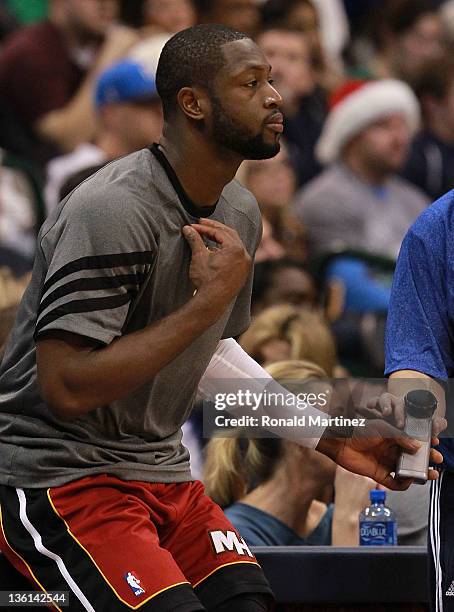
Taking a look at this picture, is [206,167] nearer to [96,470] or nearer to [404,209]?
[96,470]

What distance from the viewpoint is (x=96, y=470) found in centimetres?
266

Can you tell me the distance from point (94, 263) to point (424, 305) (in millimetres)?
757

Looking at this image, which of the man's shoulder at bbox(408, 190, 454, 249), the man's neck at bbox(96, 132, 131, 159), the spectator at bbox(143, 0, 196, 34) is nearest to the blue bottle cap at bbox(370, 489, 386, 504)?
the man's shoulder at bbox(408, 190, 454, 249)

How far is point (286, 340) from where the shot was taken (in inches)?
185

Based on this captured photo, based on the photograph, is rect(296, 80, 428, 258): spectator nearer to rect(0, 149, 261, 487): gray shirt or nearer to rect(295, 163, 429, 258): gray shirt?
rect(295, 163, 429, 258): gray shirt

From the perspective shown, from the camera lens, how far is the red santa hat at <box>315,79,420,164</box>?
23.4ft

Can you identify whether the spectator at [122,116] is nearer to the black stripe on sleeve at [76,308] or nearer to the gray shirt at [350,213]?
the gray shirt at [350,213]

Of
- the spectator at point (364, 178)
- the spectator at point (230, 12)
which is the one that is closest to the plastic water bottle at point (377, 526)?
the spectator at point (364, 178)

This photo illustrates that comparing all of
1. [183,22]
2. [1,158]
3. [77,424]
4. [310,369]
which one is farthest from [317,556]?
[183,22]

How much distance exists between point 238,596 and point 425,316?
701mm

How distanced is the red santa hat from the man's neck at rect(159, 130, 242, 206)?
14.7 feet

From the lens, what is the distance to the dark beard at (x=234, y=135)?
105 inches

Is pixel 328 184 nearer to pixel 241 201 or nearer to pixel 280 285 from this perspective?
pixel 280 285

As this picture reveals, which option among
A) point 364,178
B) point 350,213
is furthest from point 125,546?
point 364,178
